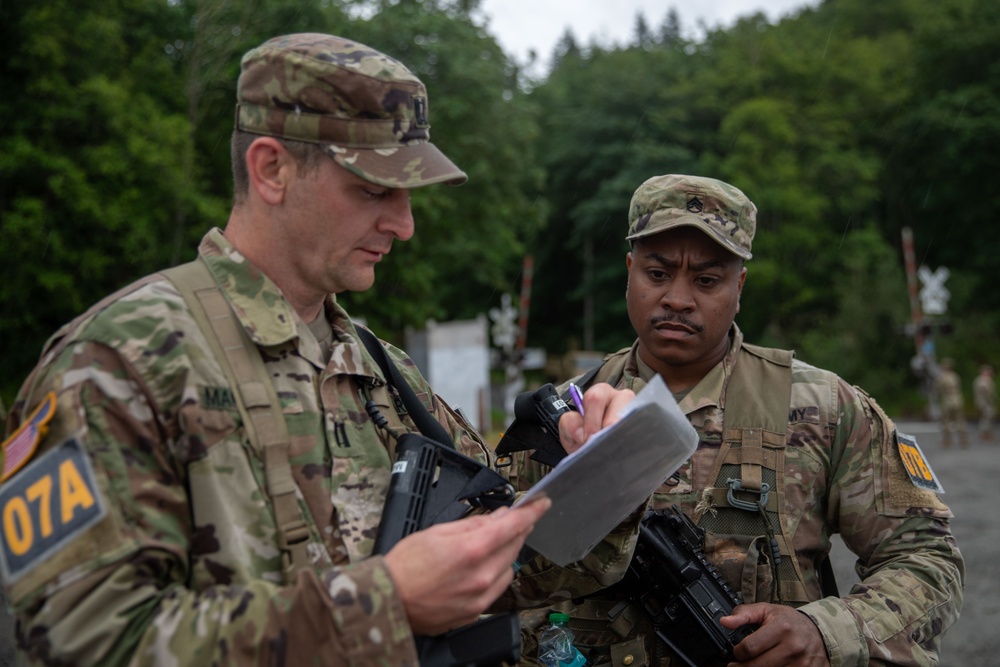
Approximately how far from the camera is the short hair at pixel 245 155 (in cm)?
190

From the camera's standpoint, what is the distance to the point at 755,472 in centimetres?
276

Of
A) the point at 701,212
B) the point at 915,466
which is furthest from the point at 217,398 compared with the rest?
the point at 915,466

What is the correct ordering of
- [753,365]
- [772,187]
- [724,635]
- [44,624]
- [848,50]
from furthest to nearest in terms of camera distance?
[848,50]
[772,187]
[753,365]
[724,635]
[44,624]

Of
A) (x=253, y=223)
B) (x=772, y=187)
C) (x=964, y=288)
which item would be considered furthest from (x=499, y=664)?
(x=772, y=187)

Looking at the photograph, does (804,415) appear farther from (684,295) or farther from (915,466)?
(684,295)

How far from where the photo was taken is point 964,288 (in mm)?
27422

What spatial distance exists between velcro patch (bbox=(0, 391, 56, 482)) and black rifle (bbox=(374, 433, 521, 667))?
67cm

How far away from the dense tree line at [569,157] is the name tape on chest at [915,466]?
17.0 m

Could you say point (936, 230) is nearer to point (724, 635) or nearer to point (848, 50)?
point (848, 50)

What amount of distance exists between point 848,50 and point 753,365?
40509 mm

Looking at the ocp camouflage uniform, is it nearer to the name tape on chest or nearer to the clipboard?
the clipboard

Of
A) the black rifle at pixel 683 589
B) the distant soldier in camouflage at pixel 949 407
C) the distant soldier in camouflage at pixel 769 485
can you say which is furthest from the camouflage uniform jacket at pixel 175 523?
the distant soldier in camouflage at pixel 949 407

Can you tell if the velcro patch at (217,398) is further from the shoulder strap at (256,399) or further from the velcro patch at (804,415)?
the velcro patch at (804,415)

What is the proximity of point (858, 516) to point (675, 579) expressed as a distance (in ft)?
2.11
